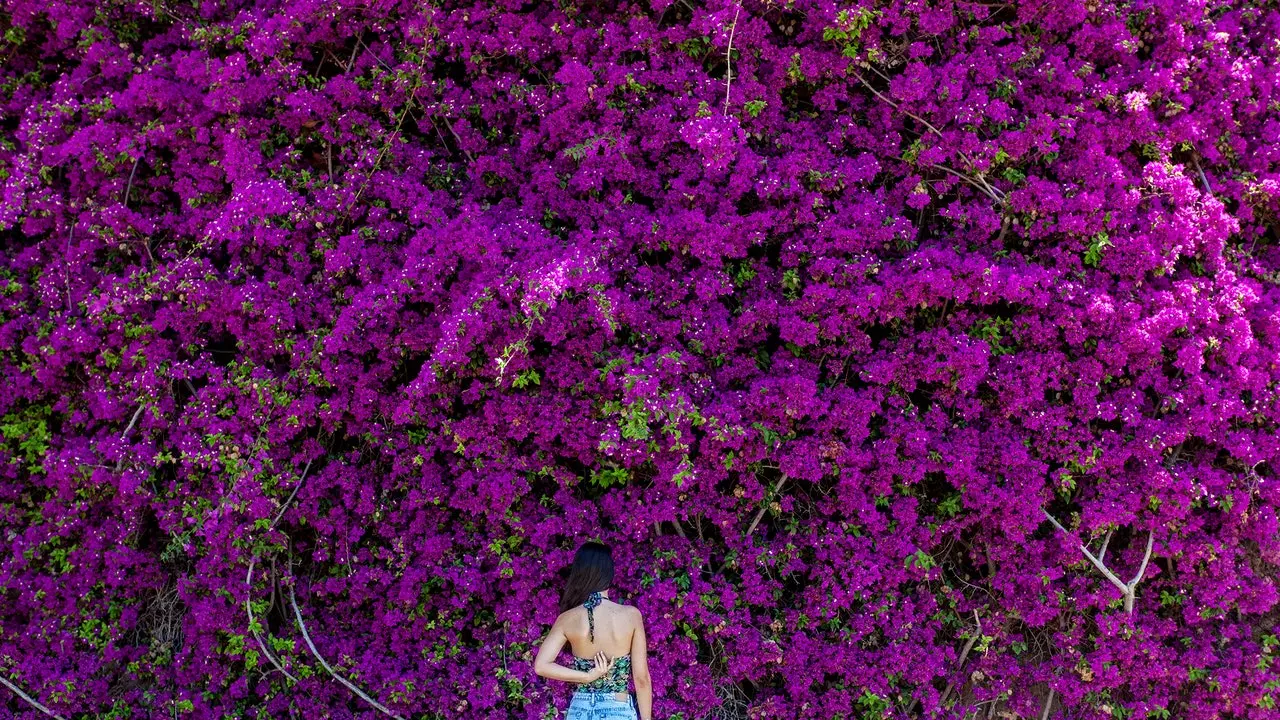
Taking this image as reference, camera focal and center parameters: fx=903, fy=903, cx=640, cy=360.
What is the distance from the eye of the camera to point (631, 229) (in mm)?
4434

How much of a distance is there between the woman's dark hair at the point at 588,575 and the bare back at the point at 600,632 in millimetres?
51

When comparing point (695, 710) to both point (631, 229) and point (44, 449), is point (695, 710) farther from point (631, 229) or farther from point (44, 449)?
point (44, 449)

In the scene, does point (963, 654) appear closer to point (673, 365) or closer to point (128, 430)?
point (673, 365)

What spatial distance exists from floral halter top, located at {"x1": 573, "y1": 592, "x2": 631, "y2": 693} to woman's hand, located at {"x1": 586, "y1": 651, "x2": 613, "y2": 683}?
0.02 meters

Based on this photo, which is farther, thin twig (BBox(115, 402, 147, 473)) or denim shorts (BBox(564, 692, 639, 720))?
thin twig (BBox(115, 402, 147, 473))

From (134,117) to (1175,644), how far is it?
592 centimetres

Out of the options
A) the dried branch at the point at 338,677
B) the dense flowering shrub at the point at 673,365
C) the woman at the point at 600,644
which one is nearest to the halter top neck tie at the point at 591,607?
the woman at the point at 600,644

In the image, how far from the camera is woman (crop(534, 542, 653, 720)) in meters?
3.56

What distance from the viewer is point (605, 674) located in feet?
11.7

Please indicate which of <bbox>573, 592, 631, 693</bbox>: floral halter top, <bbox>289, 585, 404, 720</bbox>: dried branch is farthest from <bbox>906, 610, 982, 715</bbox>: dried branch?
<bbox>289, 585, 404, 720</bbox>: dried branch

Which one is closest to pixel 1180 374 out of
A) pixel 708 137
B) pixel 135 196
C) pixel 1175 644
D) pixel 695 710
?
pixel 1175 644

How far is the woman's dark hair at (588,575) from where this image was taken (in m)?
3.60

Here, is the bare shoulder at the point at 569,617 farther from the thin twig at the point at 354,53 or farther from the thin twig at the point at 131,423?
the thin twig at the point at 354,53

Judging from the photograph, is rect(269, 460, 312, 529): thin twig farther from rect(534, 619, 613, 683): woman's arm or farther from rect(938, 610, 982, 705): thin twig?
rect(938, 610, 982, 705): thin twig
